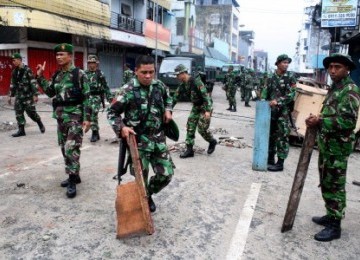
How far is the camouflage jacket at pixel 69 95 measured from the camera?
4707 mm

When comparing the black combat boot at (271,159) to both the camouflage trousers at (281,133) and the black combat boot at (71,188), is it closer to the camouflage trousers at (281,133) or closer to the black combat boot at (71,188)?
the camouflage trousers at (281,133)

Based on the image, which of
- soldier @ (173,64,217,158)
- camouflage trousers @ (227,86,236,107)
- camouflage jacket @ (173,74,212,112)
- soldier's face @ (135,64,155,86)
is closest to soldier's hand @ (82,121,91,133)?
soldier's face @ (135,64,155,86)

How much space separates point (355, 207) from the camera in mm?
4781

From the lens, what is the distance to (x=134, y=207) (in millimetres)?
3488

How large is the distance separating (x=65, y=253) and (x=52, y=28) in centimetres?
1451

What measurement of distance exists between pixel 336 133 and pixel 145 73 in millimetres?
1974

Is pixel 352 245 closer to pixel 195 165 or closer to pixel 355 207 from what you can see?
pixel 355 207

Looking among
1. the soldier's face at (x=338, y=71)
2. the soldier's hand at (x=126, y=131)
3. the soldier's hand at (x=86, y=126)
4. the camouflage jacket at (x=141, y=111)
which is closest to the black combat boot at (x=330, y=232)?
the soldier's face at (x=338, y=71)

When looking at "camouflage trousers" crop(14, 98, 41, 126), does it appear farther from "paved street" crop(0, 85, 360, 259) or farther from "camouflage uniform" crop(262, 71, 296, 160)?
"camouflage uniform" crop(262, 71, 296, 160)

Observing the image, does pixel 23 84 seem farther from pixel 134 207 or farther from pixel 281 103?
pixel 134 207

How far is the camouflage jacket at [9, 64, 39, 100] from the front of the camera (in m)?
8.20

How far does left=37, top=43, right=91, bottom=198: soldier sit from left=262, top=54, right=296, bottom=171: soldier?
3076 millimetres

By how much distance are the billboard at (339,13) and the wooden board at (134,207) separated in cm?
1758

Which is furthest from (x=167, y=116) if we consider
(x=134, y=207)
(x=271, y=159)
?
(x=271, y=159)
